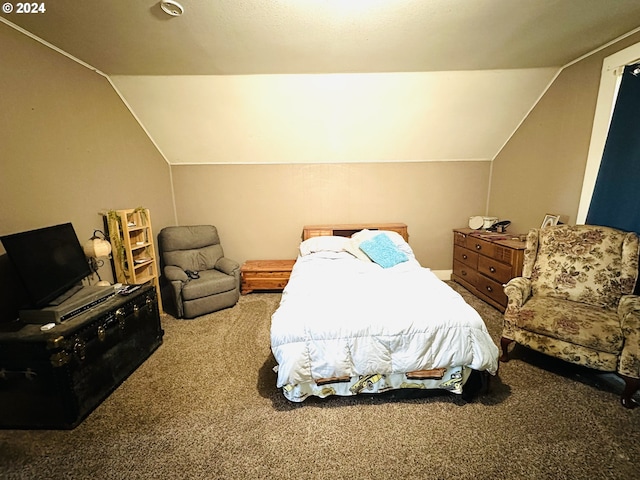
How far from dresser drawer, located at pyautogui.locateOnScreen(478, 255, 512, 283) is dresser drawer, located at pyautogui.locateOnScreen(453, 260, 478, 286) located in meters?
0.16

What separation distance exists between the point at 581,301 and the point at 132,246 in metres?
3.93

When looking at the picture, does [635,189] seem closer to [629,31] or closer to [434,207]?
[629,31]

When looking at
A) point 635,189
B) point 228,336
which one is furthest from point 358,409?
point 635,189

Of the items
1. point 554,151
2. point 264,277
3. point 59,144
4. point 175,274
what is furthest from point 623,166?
point 59,144

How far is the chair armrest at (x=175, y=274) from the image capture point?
9.75 feet

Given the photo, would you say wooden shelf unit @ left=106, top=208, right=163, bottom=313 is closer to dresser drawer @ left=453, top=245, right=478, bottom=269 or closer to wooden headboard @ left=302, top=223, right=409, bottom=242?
wooden headboard @ left=302, top=223, right=409, bottom=242

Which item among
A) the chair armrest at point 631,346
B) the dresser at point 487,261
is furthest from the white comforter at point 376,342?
the dresser at point 487,261

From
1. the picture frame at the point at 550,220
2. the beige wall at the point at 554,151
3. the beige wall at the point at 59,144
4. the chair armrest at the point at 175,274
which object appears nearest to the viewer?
the beige wall at the point at 59,144

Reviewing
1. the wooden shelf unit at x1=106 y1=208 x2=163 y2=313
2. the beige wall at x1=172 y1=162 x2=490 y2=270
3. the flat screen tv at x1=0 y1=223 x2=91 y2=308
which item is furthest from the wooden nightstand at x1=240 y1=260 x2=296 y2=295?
the flat screen tv at x1=0 y1=223 x2=91 y2=308

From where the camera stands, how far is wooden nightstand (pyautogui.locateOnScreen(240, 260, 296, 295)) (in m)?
3.61

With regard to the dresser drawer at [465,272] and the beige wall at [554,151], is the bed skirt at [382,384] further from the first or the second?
the beige wall at [554,151]

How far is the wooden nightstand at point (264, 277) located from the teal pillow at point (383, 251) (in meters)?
1.17

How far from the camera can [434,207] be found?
3.89 meters

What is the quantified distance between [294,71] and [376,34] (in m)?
0.94
